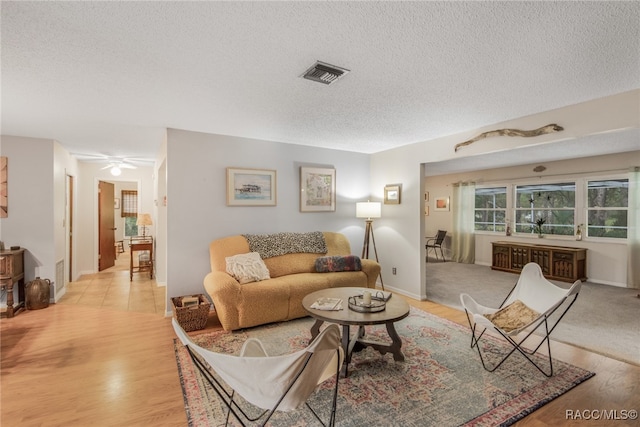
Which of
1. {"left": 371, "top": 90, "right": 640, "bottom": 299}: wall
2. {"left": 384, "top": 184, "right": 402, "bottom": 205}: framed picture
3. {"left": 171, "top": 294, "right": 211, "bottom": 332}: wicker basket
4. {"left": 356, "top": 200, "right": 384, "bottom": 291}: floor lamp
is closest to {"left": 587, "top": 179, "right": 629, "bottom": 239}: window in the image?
{"left": 371, "top": 90, "right": 640, "bottom": 299}: wall

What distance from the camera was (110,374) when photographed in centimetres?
259

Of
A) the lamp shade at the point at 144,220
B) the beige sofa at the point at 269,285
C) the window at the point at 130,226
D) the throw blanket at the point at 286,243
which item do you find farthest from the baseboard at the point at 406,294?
the window at the point at 130,226

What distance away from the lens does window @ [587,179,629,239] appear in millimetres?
5754

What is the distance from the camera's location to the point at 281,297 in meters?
3.66

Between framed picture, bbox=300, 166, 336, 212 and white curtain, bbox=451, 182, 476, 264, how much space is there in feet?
14.4

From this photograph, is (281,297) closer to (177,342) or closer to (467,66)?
(177,342)

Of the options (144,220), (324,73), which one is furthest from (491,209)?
(144,220)

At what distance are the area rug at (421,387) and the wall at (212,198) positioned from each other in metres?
1.21

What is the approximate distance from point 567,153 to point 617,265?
2.24 meters

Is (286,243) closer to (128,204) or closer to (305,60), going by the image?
(305,60)

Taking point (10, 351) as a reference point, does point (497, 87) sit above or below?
above

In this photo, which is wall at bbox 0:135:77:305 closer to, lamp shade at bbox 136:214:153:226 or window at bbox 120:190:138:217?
lamp shade at bbox 136:214:153:226

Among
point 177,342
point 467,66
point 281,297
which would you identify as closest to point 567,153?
point 467,66

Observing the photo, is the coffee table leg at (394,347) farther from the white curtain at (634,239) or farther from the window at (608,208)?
the window at (608,208)
